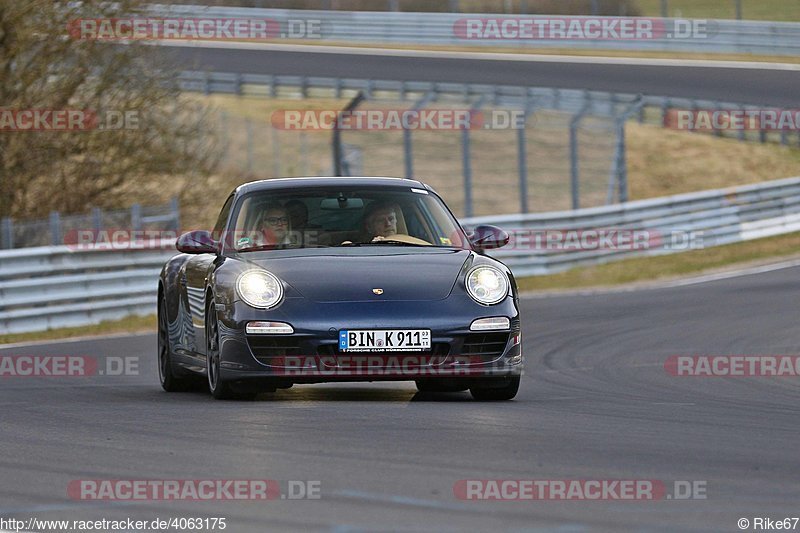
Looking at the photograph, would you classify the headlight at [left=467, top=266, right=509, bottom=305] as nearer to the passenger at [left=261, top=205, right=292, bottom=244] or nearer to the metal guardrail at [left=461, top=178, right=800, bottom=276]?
the passenger at [left=261, top=205, right=292, bottom=244]

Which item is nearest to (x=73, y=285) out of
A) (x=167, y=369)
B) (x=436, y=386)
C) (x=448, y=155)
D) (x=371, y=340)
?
(x=167, y=369)

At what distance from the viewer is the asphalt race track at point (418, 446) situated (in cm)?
566

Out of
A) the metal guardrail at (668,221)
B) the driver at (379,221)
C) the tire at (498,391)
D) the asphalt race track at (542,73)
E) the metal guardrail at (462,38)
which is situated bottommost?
the metal guardrail at (668,221)

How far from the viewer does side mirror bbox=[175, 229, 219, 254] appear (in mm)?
10109

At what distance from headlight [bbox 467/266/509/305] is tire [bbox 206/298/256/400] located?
57.1 inches

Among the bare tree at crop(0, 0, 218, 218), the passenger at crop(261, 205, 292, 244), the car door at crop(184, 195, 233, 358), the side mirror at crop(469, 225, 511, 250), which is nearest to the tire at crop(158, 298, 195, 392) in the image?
the car door at crop(184, 195, 233, 358)

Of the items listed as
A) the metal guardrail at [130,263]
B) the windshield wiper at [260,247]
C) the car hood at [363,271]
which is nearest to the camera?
the car hood at [363,271]

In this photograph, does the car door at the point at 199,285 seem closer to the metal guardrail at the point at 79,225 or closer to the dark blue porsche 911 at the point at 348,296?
the dark blue porsche 911 at the point at 348,296

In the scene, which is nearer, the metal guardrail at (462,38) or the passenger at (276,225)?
the passenger at (276,225)

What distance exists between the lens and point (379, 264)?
30.8 ft

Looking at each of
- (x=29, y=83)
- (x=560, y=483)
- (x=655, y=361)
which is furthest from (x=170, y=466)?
(x=29, y=83)

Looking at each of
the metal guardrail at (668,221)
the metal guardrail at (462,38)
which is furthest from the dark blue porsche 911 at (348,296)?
the metal guardrail at (462,38)

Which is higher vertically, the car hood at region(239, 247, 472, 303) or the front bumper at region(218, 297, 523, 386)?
the car hood at region(239, 247, 472, 303)

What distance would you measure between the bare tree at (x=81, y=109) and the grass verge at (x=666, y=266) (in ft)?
18.4
